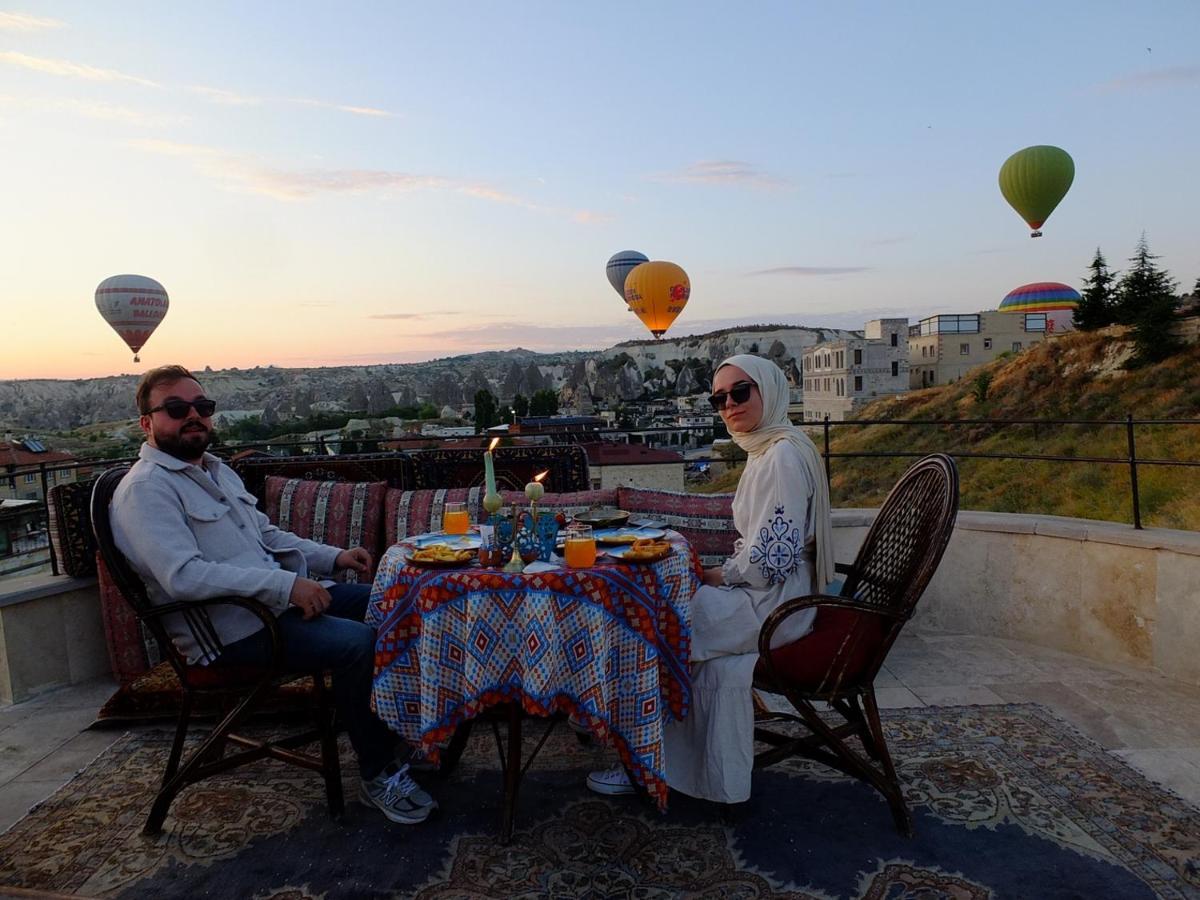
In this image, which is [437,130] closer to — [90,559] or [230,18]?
[230,18]

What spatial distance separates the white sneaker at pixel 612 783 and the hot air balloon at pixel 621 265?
2259 cm

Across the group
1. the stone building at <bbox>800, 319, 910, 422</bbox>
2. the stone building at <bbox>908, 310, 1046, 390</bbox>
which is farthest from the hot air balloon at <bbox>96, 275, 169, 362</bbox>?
the stone building at <bbox>908, 310, 1046, 390</bbox>

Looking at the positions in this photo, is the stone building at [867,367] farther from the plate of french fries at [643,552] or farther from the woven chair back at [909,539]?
the plate of french fries at [643,552]

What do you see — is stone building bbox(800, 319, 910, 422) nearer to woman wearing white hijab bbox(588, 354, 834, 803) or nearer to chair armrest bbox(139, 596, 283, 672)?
woman wearing white hijab bbox(588, 354, 834, 803)

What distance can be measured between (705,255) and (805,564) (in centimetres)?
1989

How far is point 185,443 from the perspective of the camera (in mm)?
2281

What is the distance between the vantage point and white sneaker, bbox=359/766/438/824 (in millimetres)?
2203

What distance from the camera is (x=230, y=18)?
19.2 feet

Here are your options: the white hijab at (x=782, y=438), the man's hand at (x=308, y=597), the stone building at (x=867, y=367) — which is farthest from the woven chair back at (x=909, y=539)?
the stone building at (x=867, y=367)

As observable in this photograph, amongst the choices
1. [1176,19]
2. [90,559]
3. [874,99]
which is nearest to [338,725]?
[90,559]

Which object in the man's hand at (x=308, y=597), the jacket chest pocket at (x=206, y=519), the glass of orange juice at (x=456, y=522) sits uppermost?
the jacket chest pocket at (x=206, y=519)

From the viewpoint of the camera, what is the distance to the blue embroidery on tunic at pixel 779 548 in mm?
2162

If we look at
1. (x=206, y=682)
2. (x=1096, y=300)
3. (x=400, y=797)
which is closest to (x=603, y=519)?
(x=400, y=797)

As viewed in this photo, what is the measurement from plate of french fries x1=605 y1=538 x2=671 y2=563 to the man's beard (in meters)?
1.36
